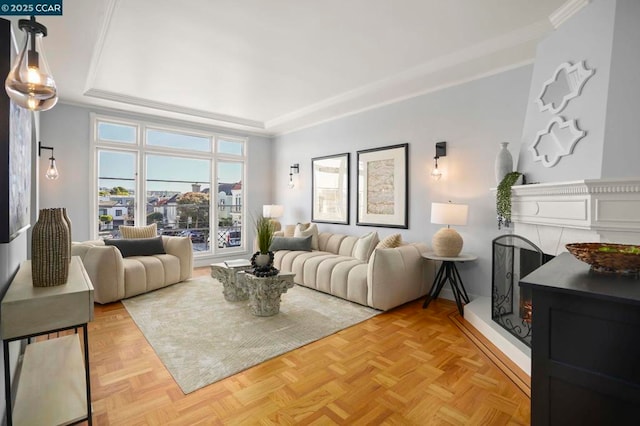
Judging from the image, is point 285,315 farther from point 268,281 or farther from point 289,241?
point 289,241

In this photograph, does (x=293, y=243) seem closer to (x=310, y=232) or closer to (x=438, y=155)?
(x=310, y=232)

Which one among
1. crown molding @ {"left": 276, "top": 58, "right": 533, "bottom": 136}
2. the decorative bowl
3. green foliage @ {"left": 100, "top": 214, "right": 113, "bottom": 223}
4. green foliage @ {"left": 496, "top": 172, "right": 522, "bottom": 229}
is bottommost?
green foliage @ {"left": 100, "top": 214, "right": 113, "bottom": 223}

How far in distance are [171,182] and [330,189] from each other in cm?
286

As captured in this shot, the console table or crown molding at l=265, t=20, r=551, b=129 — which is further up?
crown molding at l=265, t=20, r=551, b=129

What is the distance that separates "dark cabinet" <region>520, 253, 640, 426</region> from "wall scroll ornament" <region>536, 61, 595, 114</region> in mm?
1963

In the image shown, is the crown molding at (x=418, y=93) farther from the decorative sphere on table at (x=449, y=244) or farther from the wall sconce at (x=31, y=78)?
the wall sconce at (x=31, y=78)

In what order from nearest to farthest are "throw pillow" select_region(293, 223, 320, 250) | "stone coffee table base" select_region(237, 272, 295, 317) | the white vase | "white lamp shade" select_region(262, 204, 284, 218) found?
the white vase < "stone coffee table base" select_region(237, 272, 295, 317) < "throw pillow" select_region(293, 223, 320, 250) < "white lamp shade" select_region(262, 204, 284, 218)

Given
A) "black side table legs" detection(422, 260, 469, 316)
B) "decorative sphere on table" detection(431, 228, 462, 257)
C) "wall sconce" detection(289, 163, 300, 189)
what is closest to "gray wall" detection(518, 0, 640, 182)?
"decorative sphere on table" detection(431, 228, 462, 257)

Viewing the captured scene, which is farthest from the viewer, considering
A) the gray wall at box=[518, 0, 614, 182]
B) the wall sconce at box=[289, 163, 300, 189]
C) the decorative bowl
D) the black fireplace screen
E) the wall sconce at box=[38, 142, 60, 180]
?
the wall sconce at box=[289, 163, 300, 189]

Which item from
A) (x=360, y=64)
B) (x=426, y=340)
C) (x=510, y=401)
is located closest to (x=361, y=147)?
(x=360, y=64)

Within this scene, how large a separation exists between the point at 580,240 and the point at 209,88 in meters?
4.38

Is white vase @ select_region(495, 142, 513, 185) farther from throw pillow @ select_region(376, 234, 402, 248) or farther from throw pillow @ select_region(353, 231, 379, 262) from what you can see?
throw pillow @ select_region(353, 231, 379, 262)

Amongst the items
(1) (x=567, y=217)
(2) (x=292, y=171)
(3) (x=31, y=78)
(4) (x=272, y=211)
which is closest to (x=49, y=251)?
(3) (x=31, y=78)

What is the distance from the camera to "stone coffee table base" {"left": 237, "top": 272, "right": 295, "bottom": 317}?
3.24 meters
